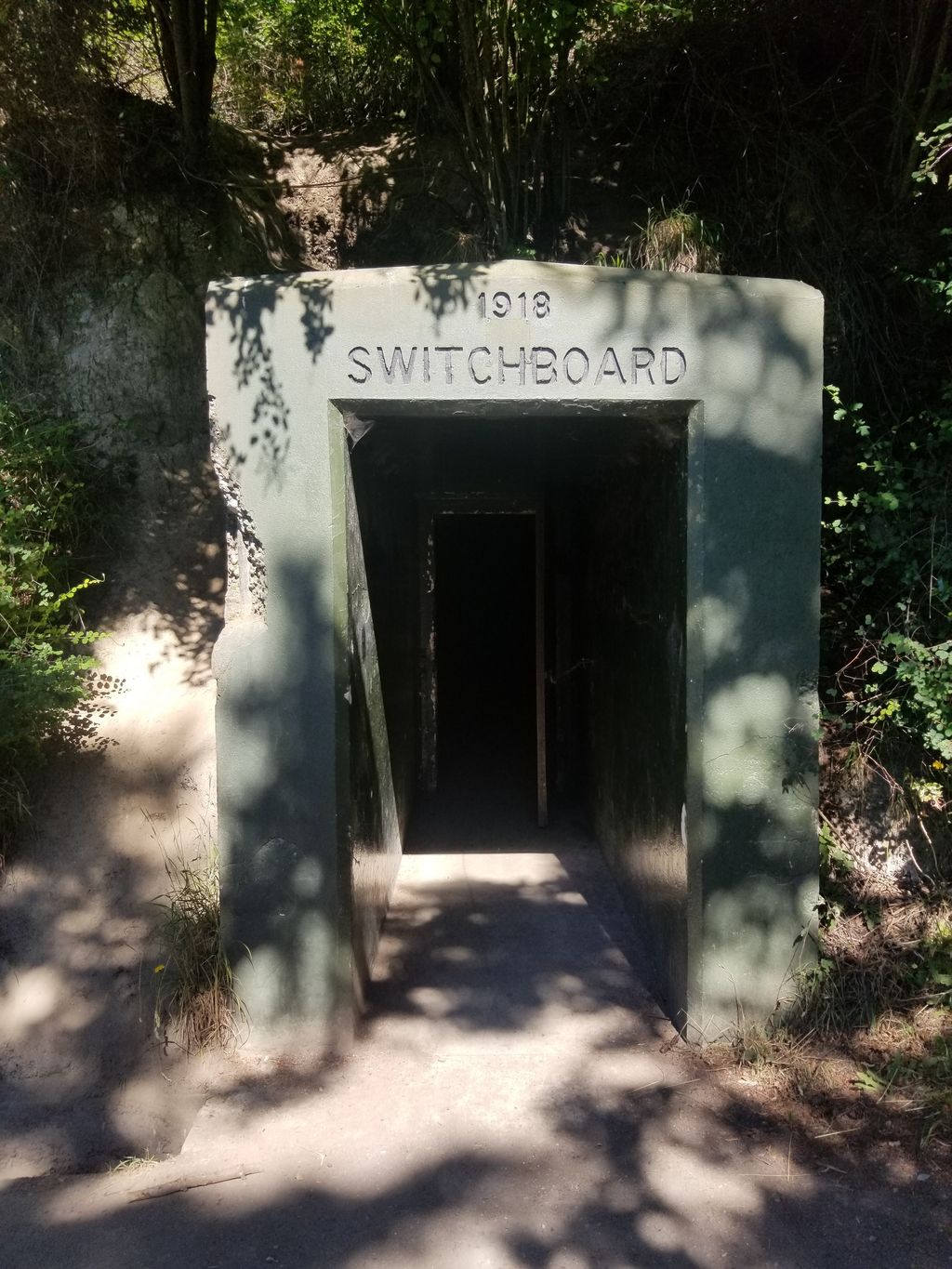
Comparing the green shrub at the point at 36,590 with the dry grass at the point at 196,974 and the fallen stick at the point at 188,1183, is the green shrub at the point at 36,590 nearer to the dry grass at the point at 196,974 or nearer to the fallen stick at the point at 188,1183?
the dry grass at the point at 196,974

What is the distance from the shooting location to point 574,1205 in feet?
9.89

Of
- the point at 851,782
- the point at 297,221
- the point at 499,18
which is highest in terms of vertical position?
the point at 499,18

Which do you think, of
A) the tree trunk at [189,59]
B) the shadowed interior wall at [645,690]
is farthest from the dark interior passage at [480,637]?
the tree trunk at [189,59]

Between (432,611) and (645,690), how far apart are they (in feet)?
8.66

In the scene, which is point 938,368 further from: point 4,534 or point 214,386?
point 4,534

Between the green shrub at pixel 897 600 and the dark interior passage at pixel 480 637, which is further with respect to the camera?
the dark interior passage at pixel 480 637

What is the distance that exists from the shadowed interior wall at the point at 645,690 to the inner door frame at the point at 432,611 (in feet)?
1.41

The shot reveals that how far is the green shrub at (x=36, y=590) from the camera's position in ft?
16.7

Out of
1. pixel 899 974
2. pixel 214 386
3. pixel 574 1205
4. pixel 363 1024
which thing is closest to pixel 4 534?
pixel 214 386

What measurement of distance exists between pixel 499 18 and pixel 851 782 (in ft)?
16.8

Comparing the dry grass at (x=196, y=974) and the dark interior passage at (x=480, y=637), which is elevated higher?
the dark interior passage at (x=480, y=637)

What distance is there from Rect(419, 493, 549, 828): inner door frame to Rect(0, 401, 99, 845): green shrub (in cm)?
229

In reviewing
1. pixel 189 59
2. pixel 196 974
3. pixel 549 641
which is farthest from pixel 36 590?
pixel 189 59

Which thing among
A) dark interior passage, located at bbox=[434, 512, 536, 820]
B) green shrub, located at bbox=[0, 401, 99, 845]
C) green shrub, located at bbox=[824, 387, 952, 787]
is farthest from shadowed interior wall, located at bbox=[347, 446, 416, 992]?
green shrub, located at bbox=[824, 387, 952, 787]
